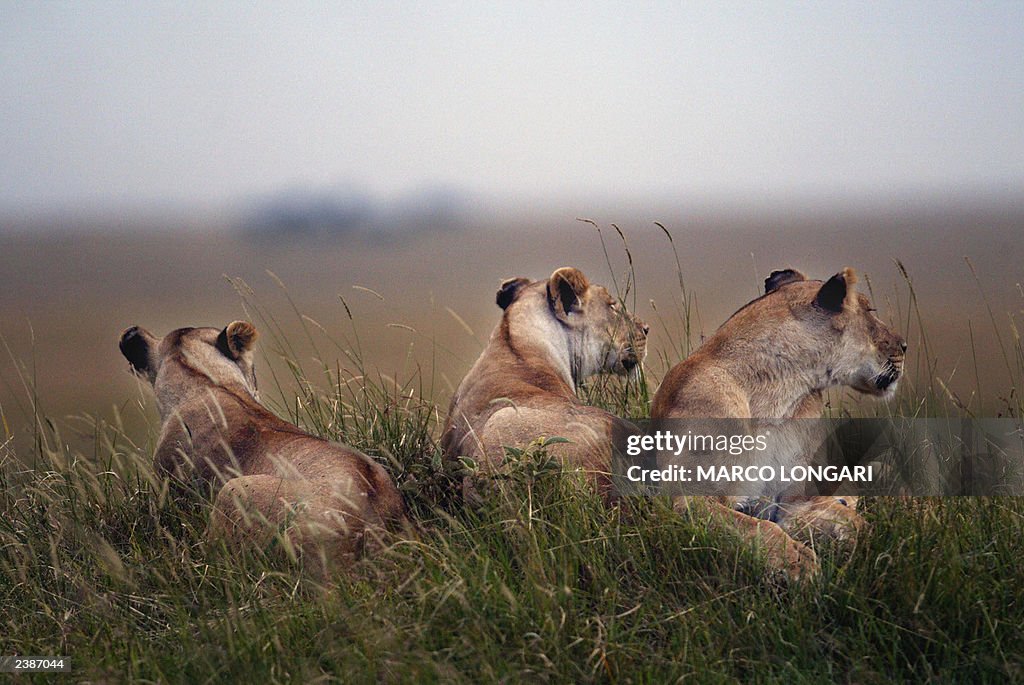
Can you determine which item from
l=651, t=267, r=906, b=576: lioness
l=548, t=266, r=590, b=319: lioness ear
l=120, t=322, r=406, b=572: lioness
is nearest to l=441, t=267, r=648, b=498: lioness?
l=548, t=266, r=590, b=319: lioness ear

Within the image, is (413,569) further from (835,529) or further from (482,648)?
(835,529)

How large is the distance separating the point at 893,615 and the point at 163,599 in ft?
9.13

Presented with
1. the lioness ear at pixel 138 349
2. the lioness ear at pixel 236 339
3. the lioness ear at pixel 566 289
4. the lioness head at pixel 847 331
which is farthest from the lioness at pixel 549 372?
the lioness ear at pixel 138 349

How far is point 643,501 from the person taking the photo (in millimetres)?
4281

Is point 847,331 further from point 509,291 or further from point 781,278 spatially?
point 509,291

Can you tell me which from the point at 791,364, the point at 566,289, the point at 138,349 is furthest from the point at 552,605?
the point at 138,349

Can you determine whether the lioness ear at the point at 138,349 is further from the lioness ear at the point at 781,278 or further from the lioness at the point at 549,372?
the lioness ear at the point at 781,278

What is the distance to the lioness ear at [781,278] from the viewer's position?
191 inches

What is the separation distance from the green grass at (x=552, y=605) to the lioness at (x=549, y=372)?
0.31 metres

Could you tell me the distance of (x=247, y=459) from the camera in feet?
16.3

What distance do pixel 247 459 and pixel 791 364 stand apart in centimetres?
239

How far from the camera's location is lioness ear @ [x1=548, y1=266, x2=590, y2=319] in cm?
550

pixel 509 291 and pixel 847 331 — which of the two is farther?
pixel 509 291

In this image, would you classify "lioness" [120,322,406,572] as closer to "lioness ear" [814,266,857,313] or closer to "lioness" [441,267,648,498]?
"lioness" [441,267,648,498]
